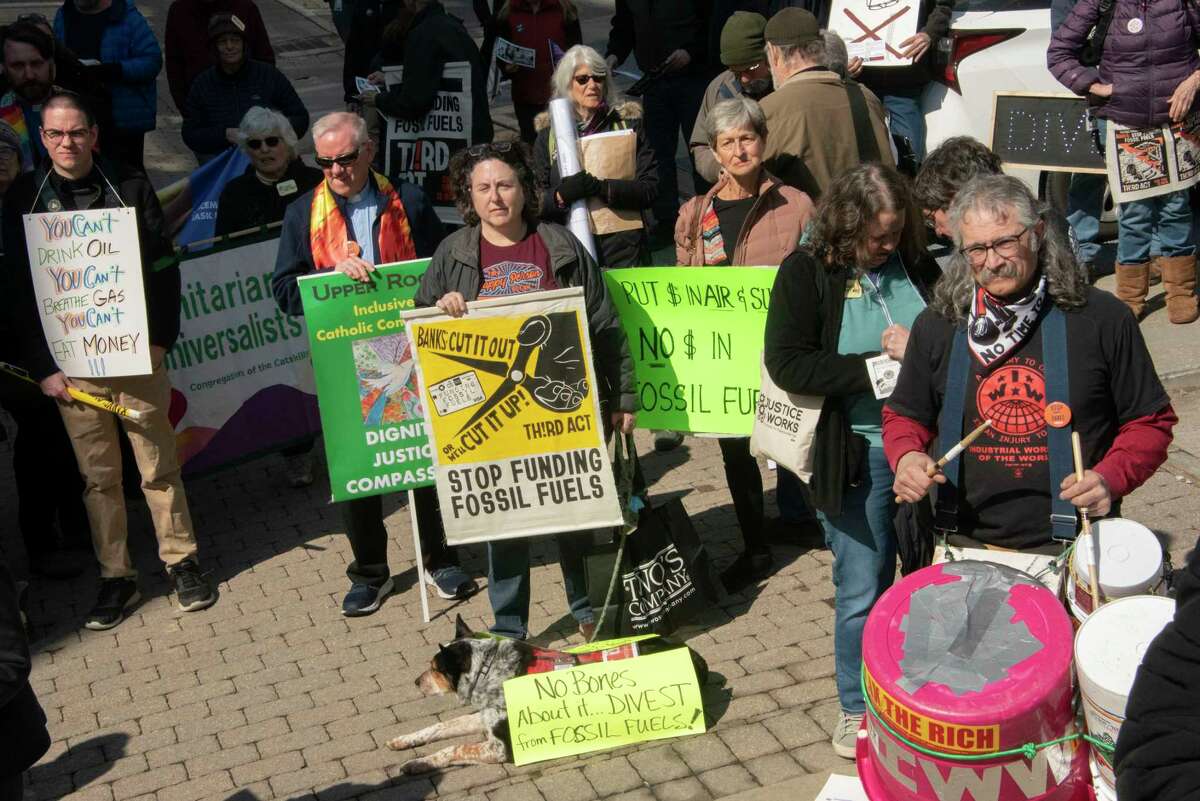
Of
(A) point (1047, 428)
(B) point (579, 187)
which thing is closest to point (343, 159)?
(B) point (579, 187)

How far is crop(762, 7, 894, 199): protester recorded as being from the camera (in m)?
6.56

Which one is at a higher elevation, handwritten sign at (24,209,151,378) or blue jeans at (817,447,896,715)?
handwritten sign at (24,209,151,378)

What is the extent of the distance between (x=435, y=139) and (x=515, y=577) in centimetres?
543

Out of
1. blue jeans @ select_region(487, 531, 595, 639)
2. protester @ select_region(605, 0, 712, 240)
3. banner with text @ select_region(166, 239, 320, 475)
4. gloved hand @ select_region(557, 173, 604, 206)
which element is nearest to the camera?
blue jeans @ select_region(487, 531, 595, 639)

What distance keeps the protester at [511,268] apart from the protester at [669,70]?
4.37 meters

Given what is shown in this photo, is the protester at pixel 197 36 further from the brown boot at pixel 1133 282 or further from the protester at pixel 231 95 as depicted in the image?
the brown boot at pixel 1133 282

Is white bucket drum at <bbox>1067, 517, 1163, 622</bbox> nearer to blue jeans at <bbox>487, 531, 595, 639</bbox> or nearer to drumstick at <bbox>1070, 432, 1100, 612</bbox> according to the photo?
drumstick at <bbox>1070, 432, 1100, 612</bbox>

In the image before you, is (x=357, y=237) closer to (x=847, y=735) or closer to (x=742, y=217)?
(x=742, y=217)

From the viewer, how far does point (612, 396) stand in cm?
575

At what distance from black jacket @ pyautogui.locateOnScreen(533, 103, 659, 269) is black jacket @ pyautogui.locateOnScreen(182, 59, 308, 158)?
2511 mm

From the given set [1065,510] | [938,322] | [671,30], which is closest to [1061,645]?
[1065,510]

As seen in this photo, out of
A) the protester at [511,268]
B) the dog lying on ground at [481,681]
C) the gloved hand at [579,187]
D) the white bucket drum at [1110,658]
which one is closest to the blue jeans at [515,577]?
the protester at [511,268]

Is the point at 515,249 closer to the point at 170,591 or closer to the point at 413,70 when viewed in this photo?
the point at 170,591

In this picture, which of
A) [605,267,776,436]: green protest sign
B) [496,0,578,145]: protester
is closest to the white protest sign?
[496,0,578,145]: protester
